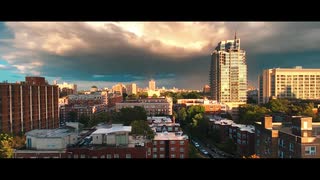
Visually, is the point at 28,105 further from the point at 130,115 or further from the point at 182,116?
the point at 182,116

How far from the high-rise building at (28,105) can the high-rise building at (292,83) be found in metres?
12.2

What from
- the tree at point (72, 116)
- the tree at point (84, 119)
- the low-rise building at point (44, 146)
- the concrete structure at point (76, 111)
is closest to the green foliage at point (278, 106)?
the tree at point (84, 119)

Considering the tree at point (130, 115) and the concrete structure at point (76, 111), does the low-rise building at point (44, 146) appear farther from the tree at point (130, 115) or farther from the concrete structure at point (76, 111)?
the concrete structure at point (76, 111)

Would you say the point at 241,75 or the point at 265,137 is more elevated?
the point at 241,75

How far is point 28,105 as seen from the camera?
10.3 m

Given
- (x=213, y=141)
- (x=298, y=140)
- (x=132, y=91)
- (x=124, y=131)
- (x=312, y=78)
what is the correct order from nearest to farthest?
(x=298, y=140), (x=124, y=131), (x=213, y=141), (x=312, y=78), (x=132, y=91)

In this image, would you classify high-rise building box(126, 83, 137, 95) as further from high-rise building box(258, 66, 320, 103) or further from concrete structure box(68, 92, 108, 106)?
high-rise building box(258, 66, 320, 103)

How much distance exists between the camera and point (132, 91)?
85.9ft

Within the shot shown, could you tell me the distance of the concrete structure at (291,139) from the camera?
516cm

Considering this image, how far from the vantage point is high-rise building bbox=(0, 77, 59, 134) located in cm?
931

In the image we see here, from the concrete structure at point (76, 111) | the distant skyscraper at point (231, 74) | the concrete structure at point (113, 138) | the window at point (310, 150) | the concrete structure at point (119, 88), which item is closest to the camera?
the window at point (310, 150)

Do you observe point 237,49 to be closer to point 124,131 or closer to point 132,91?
point 132,91
